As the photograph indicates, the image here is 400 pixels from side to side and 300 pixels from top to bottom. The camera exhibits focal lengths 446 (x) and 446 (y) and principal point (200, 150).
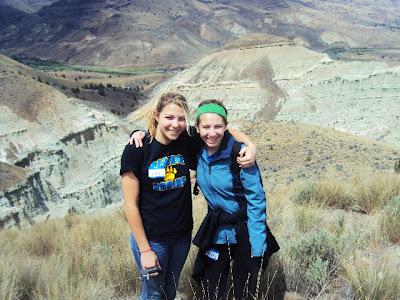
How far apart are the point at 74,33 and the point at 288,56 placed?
12149 cm

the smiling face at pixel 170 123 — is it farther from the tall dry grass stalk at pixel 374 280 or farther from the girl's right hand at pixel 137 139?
the tall dry grass stalk at pixel 374 280

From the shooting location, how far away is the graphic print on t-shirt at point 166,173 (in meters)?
3.05

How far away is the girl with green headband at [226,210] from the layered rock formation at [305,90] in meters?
34.6

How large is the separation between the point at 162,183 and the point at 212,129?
51 cm

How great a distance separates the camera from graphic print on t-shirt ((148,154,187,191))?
305 cm

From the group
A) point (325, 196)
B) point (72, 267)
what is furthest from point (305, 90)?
point (72, 267)

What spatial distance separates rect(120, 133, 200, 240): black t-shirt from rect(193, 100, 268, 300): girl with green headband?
161mm

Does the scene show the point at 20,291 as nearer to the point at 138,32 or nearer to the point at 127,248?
the point at 127,248

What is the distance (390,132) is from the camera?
36.9 metres

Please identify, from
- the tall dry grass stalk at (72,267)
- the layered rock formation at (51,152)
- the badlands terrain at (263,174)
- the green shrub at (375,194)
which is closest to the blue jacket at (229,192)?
the badlands terrain at (263,174)

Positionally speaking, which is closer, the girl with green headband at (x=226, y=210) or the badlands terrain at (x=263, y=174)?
the girl with green headband at (x=226, y=210)

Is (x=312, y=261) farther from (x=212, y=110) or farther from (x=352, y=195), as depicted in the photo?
(x=352, y=195)

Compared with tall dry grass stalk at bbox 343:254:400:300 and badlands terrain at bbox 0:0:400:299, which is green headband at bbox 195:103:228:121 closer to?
badlands terrain at bbox 0:0:400:299

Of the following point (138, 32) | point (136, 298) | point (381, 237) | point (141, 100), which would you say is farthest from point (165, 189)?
point (138, 32)
